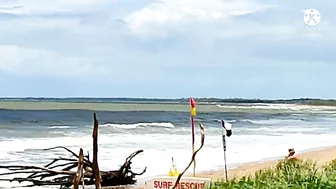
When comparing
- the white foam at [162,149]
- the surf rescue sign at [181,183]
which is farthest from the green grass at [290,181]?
the white foam at [162,149]

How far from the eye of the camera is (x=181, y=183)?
10.9 m

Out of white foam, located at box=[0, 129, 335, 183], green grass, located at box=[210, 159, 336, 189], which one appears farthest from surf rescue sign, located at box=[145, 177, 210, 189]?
white foam, located at box=[0, 129, 335, 183]

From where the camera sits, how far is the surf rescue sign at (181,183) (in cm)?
1074

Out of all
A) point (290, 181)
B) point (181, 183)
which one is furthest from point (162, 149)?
point (290, 181)

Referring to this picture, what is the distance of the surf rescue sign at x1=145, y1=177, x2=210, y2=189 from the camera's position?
1074 centimetres

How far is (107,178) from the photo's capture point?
50.9 feet

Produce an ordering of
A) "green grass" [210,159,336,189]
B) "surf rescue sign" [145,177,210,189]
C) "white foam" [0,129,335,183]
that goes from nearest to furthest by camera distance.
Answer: "green grass" [210,159,336,189], "surf rescue sign" [145,177,210,189], "white foam" [0,129,335,183]

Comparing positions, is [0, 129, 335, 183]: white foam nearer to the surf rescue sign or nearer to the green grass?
the surf rescue sign

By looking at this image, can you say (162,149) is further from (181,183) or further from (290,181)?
(290,181)

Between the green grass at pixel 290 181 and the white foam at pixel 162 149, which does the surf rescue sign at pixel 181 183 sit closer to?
the green grass at pixel 290 181

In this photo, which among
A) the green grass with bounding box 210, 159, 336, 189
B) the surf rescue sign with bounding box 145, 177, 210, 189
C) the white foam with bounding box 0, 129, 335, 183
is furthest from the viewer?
the white foam with bounding box 0, 129, 335, 183

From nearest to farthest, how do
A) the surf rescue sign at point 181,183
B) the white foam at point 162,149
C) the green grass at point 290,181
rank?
the green grass at point 290,181 < the surf rescue sign at point 181,183 < the white foam at point 162,149

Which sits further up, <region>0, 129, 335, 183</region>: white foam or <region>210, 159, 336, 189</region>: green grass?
<region>0, 129, 335, 183</region>: white foam

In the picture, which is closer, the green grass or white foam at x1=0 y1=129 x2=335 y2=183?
the green grass
